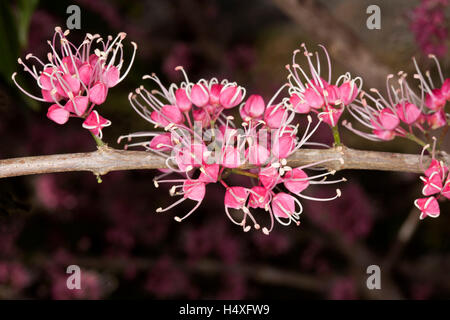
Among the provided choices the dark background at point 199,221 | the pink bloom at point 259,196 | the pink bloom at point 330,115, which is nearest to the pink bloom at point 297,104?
the pink bloom at point 330,115

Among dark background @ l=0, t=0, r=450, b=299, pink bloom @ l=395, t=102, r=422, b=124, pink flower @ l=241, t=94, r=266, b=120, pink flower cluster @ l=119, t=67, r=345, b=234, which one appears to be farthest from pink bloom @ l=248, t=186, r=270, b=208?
dark background @ l=0, t=0, r=450, b=299

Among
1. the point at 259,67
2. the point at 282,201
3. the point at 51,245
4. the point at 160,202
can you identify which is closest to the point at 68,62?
the point at 282,201

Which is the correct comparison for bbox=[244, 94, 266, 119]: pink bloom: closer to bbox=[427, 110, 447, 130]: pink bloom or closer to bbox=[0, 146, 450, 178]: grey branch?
bbox=[0, 146, 450, 178]: grey branch

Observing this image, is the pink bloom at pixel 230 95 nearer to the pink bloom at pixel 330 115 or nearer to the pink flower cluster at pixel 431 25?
the pink bloom at pixel 330 115

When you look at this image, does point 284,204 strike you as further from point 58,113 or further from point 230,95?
point 58,113

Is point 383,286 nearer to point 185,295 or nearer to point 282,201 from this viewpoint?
point 185,295

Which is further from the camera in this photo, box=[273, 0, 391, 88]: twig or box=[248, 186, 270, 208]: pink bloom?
box=[273, 0, 391, 88]: twig

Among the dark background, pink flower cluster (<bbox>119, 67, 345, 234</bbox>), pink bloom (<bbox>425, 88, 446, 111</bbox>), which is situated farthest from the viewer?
the dark background
